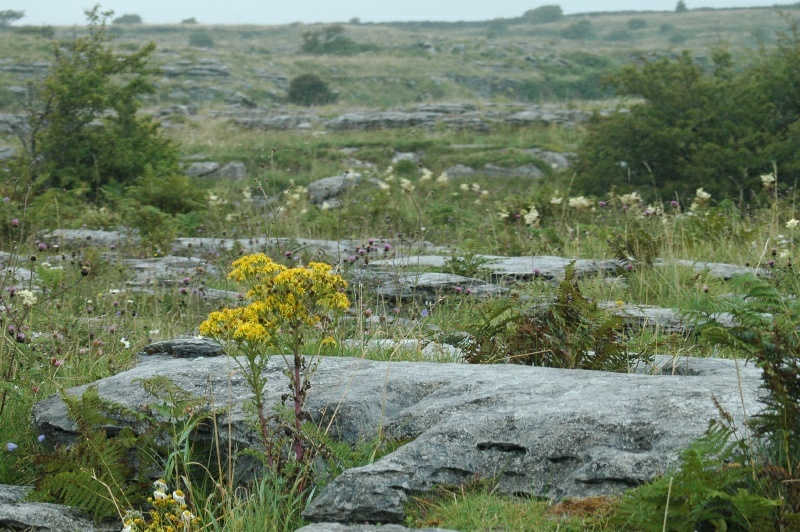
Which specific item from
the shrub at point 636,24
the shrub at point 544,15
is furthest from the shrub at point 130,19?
the shrub at point 636,24

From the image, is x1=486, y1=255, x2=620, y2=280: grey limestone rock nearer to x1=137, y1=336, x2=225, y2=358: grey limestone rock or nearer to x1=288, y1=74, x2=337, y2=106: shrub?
x1=137, y1=336, x2=225, y2=358: grey limestone rock

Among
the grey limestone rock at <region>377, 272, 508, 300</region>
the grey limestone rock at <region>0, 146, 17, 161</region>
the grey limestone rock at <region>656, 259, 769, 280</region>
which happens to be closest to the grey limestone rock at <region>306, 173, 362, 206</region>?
the grey limestone rock at <region>0, 146, 17, 161</region>

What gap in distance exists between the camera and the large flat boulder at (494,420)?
8.93 feet

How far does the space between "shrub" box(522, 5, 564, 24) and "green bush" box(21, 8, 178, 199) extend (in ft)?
277

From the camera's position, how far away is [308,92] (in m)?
40.2

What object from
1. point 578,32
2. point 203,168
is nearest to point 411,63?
point 203,168

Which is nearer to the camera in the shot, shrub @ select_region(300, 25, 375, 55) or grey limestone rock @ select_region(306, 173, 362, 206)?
grey limestone rock @ select_region(306, 173, 362, 206)

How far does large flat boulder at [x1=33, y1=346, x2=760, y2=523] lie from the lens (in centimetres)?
272

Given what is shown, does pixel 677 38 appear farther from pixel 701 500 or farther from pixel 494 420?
pixel 701 500

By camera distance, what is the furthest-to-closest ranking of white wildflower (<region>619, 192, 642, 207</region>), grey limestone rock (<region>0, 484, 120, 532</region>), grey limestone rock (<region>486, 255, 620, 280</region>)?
white wildflower (<region>619, 192, 642, 207</region>), grey limestone rock (<region>486, 255, 620, 280</region>), grey limestone rock (<region>0, 484, 120, 532</region>)

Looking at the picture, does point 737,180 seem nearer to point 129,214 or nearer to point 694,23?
point 129,214

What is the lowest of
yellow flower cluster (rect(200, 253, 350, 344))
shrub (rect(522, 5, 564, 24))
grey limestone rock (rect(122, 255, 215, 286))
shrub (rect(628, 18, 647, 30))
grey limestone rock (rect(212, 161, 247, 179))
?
grey limestone rock (rect(212, 161, 247, 179))

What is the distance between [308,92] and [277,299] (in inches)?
1504

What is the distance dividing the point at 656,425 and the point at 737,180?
451 inches
